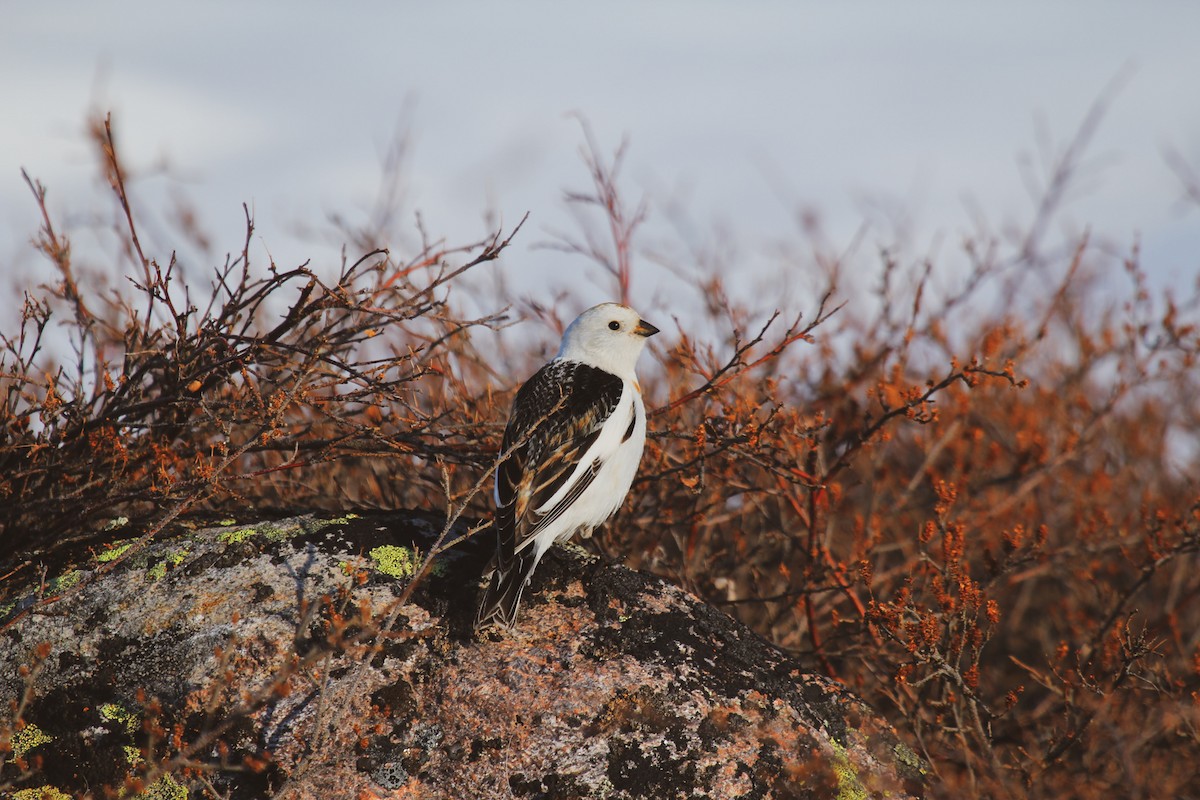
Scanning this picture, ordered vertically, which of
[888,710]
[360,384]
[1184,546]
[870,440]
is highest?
[360,384]

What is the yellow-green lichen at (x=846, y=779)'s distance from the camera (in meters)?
3.00

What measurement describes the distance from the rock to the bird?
0.17 metres

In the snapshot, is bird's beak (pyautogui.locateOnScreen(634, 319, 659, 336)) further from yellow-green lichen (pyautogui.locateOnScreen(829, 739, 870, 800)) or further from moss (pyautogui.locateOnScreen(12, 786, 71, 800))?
moss (pyautogui.locateOnScreen(12, 786, 71, 800))

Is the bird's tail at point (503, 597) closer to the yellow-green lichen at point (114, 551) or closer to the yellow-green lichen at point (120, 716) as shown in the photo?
the yellow-green lichen at point (120, 716)

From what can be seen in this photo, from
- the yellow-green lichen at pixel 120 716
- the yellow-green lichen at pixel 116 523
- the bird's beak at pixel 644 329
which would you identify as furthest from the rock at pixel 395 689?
the bird's beak at pixel 644 329

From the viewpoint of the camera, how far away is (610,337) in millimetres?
4445

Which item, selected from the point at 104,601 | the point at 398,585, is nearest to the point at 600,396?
the point at 398,585

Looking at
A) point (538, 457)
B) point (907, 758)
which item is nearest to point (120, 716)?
point (538, 457)

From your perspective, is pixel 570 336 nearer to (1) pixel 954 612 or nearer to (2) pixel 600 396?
(2) pixel 600 396

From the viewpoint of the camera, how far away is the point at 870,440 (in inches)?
177

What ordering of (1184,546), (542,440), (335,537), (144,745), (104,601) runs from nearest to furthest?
(144,745) < (104,601) < (335,537) < (542,440) < (1184,546)

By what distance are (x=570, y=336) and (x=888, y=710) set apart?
2.50 meters

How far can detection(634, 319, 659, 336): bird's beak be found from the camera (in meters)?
4.46

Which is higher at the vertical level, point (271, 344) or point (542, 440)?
point (271, 344)
